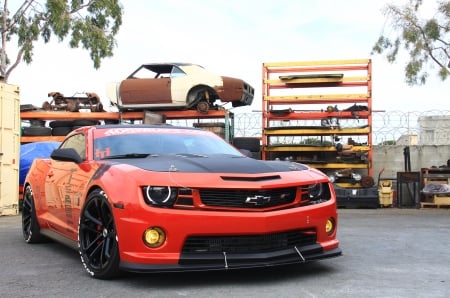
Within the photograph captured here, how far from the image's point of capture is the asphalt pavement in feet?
14.0

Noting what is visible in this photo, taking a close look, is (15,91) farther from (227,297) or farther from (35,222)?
(227,297)

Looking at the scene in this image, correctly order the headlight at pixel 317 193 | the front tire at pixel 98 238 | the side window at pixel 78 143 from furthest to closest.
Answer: the side window at pixel 78 143 → the headlight at pixel 317 193 → the front tire at pixel 98 238

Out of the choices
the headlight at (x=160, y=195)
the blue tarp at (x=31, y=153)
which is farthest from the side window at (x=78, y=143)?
the blue tarp at (x=31, y=153)

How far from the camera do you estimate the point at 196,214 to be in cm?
434

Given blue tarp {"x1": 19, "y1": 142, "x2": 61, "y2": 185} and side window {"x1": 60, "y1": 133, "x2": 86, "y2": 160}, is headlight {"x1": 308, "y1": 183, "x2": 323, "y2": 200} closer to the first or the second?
side window {"x1": 60, "y1": 133, "x2": 86, "y2": 160}

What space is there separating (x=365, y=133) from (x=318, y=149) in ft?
3.90

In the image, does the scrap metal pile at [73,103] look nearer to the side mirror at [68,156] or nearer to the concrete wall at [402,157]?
the concrete wall at [402,157]

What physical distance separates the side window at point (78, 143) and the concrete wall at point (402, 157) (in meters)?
10.1

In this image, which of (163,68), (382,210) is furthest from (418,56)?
(163,68)

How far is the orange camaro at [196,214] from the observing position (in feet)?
14.3

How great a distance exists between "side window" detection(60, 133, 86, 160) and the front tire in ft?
2.82

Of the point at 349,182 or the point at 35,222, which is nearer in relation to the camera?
the point at 35,222

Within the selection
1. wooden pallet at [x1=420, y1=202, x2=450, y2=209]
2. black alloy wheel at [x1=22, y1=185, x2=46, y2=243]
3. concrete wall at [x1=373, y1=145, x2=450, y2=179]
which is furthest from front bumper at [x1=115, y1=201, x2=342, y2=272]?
concrete wall at [x1=373, y1=145, x2=450, y2=179]

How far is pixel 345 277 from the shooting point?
4766 mm
